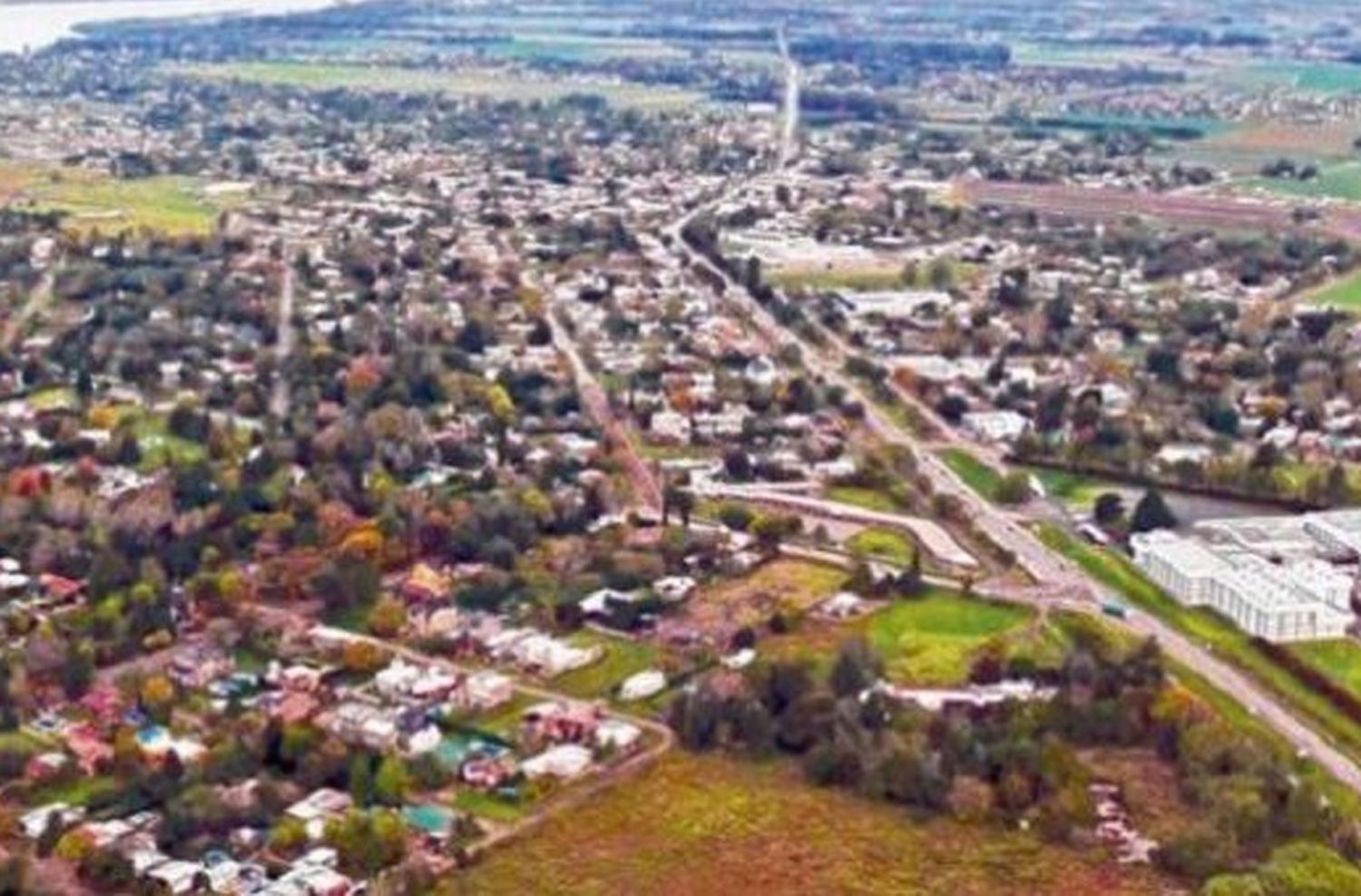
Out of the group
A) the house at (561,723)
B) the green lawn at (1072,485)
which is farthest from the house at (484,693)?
the green lawn at (1072,485)

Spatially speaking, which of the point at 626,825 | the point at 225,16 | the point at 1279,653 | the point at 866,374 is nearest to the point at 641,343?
the point at 866,374

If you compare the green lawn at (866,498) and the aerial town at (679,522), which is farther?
the green lawn at (866,498)

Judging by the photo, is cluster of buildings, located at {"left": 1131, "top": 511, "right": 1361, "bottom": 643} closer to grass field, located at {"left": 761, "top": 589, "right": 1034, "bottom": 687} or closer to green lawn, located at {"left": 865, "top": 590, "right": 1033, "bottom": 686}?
grass field, located at {"left": 761, "top": 589, "right": 1034, "bottom": 687}

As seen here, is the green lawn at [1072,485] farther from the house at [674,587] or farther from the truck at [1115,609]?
the house at [674,587]

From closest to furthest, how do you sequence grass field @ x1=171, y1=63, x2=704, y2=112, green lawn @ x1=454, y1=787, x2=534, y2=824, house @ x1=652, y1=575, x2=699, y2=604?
green lawn @ x1=454, y1=787, x2=534, y2=824
house @ x1=652, y1=575, x2=699, y2=604
grass field @ x1=171, y1=63, x2=704, y2=112

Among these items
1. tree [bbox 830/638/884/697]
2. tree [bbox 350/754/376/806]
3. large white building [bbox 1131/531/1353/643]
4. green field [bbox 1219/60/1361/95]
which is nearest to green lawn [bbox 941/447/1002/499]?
large white building [bbox 1131/531/1353/643]
